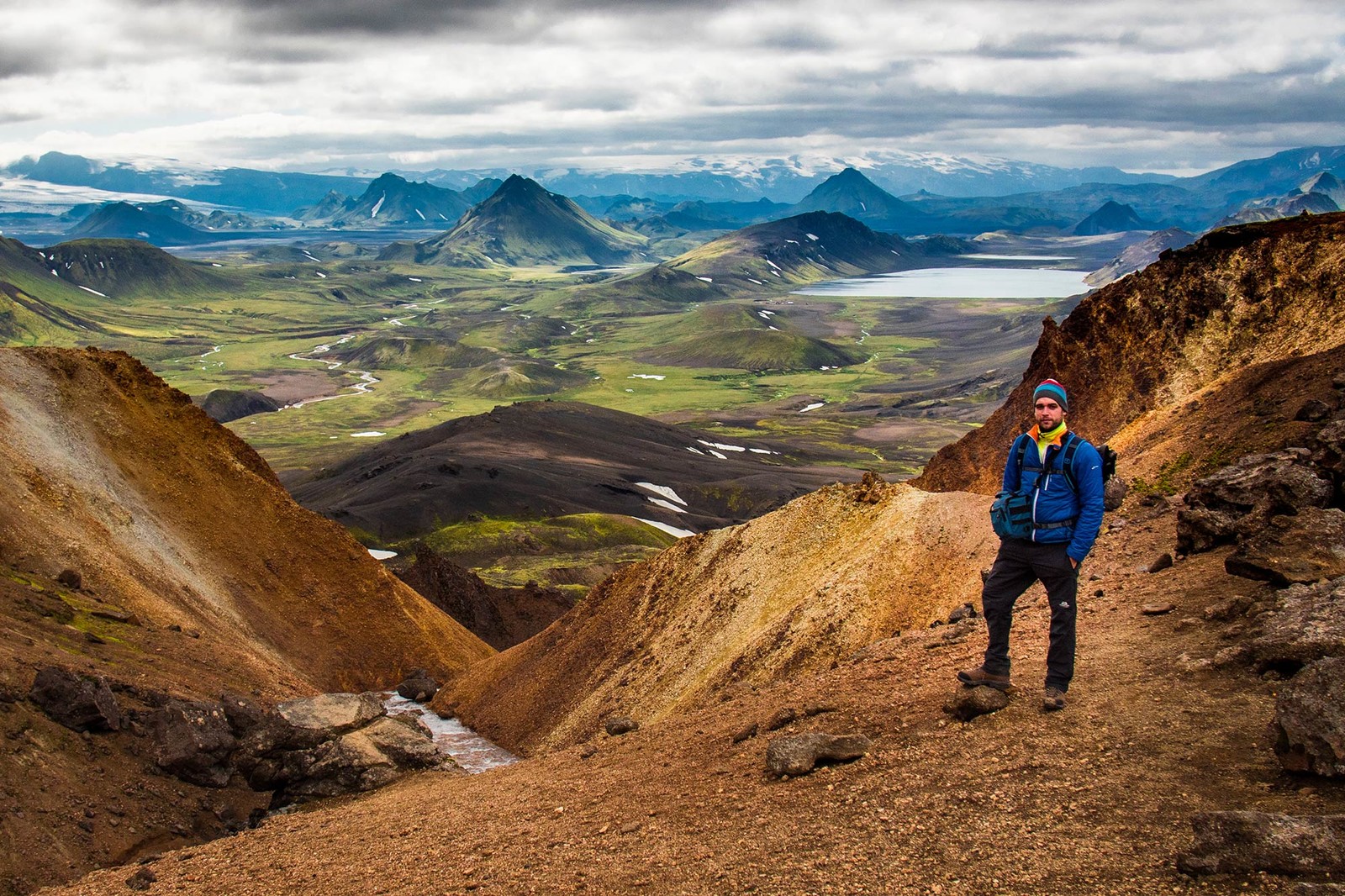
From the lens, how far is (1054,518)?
14594 millimetres

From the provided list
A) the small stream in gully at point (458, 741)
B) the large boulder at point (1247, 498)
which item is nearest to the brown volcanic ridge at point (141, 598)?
the small stream in gully at point (458, 741)

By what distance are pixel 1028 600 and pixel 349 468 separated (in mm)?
135660

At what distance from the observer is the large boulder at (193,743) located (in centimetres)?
2400

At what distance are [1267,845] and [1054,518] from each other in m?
5.59

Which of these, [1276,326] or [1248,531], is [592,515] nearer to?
[1276,326]

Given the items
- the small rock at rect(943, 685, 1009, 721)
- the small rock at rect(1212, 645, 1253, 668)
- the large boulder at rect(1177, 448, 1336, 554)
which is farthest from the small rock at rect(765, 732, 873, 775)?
the large boulder at rect(1177, 448, 1336, 554)

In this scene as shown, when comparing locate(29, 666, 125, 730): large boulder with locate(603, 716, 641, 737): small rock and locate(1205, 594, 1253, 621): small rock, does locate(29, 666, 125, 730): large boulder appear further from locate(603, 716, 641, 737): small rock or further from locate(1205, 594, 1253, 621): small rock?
locate(1205, 594, 1253, 621): small rock

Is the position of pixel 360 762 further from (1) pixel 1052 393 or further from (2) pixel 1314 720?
(2) pixel 1314 720

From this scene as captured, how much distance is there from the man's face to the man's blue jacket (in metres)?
0.26

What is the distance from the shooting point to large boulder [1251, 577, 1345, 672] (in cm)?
1343

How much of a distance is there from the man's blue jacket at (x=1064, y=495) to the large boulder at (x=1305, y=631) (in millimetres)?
2660

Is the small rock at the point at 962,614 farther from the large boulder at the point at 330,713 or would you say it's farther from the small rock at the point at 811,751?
the large boulder at the point at 330,713

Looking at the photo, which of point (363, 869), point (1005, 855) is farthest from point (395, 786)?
point (1005, 855)

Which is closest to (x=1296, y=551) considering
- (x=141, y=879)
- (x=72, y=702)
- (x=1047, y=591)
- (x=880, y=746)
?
(x=1047, y=591)
